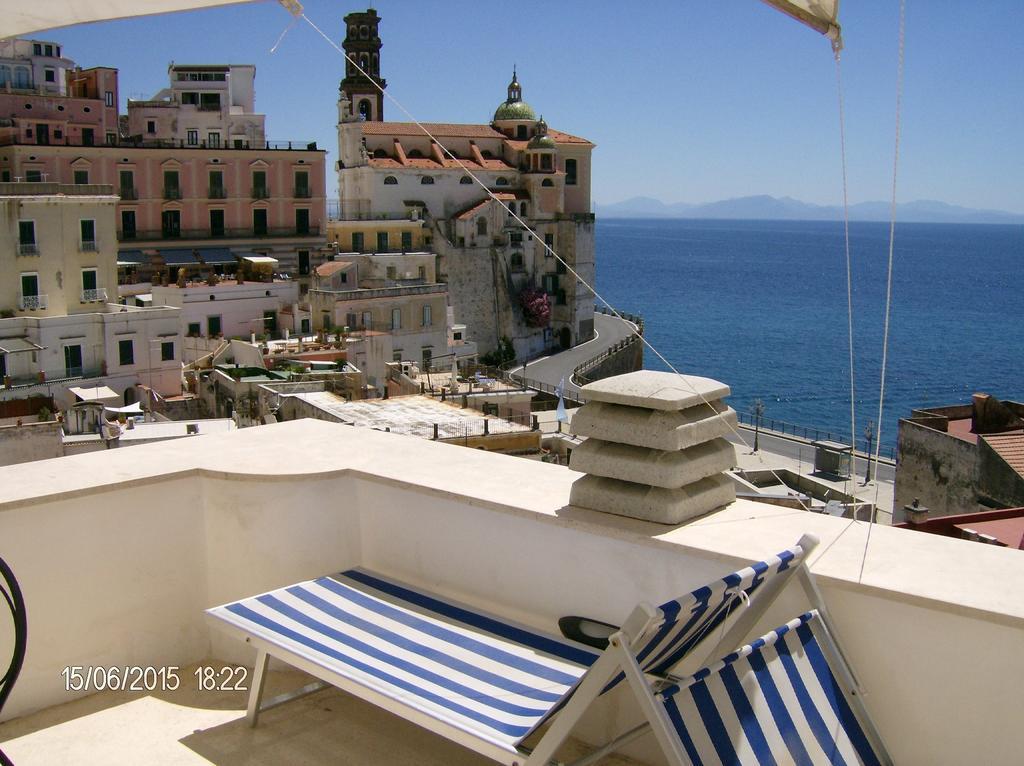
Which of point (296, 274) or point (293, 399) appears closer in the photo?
point (293, 399)

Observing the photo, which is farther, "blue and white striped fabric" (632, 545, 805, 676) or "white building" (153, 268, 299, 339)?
"white building" (153, 268, 299, 339)

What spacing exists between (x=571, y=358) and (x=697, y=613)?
47950mm

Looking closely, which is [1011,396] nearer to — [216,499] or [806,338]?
[806,338]

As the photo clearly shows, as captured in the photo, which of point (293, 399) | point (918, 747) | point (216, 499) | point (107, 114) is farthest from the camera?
point (107, 114)

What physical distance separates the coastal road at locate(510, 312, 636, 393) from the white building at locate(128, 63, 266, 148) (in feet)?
49.5

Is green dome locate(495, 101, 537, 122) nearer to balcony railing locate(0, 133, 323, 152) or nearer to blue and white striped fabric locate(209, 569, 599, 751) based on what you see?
balcony railing locate(0, 133, 323, 152)

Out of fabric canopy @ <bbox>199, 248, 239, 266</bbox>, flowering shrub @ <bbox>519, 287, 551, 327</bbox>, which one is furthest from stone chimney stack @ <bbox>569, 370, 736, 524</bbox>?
flowering shrub @ <bbox>519, 287, 551, 327</bbox>

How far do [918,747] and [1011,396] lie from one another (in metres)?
56.4

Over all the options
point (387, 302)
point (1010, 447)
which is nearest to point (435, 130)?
point (387, 302)

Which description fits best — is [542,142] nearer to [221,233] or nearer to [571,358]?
[571,358]

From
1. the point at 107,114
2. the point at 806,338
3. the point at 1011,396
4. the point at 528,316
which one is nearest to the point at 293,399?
the point at 107,114

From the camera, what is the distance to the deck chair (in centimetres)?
240

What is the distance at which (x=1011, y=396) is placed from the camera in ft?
176

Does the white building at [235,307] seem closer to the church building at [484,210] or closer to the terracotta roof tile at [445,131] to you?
the church building at [484,210]
